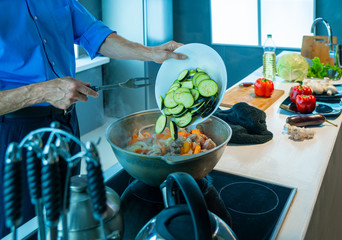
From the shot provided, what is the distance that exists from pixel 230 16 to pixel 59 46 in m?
3.48

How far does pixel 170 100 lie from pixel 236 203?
44 cm

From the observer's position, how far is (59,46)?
1653 mm

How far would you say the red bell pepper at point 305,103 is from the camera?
6.37 feet

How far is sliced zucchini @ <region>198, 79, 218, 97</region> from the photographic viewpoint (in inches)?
53.4

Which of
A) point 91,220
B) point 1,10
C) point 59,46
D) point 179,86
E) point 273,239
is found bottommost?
point 273,239

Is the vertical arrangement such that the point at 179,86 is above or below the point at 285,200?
above

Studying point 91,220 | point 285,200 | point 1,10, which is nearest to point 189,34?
point 1,10

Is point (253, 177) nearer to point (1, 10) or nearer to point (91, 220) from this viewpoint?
point (91, 220)

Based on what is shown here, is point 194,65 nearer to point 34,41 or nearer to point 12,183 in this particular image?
point 34,41

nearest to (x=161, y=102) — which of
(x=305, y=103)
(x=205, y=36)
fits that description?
(x=305, y=103)

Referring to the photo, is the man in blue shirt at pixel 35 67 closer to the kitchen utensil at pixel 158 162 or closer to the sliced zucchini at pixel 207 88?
the sliced zucchini at pixel 207 88

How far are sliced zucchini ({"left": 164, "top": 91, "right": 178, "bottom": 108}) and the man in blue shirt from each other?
19 centimetres

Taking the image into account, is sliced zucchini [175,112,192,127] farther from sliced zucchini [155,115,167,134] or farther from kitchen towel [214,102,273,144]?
kitchen towel [214,102,273,144]

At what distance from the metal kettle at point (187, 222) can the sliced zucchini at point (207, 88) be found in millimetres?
629
